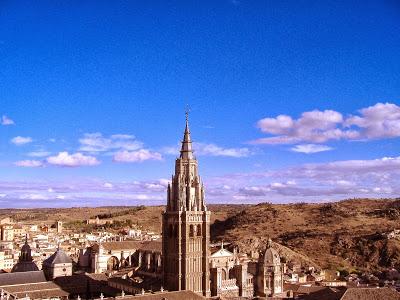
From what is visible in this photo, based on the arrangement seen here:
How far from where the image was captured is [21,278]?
60.0 m

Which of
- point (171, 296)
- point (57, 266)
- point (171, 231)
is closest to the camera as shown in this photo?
point (171, 296)

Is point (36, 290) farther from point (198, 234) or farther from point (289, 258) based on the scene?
point (289, 258)

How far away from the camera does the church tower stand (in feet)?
190

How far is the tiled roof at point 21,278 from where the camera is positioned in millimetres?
59219

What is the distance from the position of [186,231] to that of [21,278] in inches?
759

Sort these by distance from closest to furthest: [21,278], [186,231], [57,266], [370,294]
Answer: [370,294] → [186,231] → [21,278] → [57,266]

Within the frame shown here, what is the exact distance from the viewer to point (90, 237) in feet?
408

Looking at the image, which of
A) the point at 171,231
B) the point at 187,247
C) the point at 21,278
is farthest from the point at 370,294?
the point at 21,278

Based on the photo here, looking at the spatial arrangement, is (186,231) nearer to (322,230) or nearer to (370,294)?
(370,294)

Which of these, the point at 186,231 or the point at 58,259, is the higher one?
the point at 186,231

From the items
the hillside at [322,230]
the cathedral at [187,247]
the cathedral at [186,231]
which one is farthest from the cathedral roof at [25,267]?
the hillside at [322,230]

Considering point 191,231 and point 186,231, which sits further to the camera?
point 191,231

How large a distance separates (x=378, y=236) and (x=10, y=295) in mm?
84034

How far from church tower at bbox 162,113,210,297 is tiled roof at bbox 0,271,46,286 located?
573 inches
